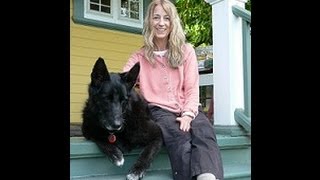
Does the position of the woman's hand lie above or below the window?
below

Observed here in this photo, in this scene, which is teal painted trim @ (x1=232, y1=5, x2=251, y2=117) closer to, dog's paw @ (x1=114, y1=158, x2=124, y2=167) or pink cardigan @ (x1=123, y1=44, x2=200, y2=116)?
pink cardigan @ (x1=123, y1=44, x2=200, y2=116)

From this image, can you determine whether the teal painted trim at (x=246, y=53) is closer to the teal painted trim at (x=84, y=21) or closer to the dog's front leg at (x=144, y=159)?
the dog's front leg at (x=144, y=159)

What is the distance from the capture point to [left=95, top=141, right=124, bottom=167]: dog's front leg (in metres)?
2.11

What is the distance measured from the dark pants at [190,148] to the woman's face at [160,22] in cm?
52

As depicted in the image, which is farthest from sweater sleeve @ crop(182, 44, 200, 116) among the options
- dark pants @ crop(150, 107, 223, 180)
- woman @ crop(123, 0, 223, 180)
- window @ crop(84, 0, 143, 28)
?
window @ crop(84, 0, 143, 28)

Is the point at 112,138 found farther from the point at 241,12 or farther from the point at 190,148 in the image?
the point at 241,12

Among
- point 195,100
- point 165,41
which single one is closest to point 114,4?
point 165,41

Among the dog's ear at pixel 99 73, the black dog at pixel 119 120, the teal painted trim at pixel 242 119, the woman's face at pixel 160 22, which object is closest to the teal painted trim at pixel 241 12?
the teal painted trim at pixel 242 119

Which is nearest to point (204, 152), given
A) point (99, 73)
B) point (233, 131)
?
point (99, 73)

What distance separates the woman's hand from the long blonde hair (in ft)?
1.13

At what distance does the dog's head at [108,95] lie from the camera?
6.49ft

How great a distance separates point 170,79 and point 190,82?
0.13 metres

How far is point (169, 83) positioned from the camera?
8.18ft
